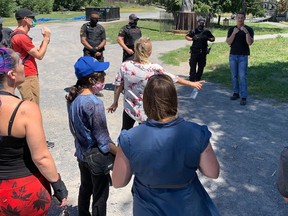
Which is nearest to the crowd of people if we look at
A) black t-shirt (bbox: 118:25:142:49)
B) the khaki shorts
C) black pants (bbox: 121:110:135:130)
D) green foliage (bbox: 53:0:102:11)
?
black pants (bbox: 121:110:135:130)

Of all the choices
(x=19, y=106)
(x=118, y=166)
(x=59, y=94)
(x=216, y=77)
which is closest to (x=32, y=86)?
(x=19, y=106)

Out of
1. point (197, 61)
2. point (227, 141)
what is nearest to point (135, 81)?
point (227, 141)

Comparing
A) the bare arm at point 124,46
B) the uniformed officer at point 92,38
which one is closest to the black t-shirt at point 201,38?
the bare arm at point 124,46

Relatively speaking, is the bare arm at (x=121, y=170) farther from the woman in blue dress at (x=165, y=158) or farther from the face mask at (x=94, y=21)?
the face mask at (x=94, y=21)

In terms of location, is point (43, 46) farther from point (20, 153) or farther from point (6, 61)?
point (20, 153)

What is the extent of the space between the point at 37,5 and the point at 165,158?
42.1m

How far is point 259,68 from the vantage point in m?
12.0

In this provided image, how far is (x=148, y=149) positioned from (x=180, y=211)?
1.46 ft

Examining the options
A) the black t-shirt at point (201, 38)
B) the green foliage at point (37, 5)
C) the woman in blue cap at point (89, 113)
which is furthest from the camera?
the green foliage at point (37, 5)

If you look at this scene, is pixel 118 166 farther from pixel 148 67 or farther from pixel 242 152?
pixel 242 152

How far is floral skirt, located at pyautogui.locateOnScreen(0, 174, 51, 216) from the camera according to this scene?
92.3 inches

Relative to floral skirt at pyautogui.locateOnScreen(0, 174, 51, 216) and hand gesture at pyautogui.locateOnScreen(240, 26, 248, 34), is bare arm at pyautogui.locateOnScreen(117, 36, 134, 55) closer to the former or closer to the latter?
hand gesture at pyautogui.locateOnScreen(240, 26, 248, 34)

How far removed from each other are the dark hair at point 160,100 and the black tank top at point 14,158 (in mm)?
824

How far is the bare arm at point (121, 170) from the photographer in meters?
2.19
